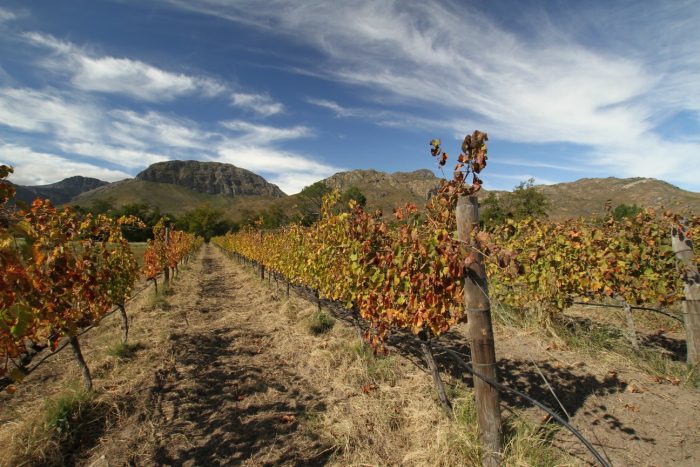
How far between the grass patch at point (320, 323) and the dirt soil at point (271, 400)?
295mm

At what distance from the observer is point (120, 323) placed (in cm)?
766

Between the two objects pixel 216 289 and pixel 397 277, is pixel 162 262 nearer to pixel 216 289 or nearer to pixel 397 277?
pixel 216 289

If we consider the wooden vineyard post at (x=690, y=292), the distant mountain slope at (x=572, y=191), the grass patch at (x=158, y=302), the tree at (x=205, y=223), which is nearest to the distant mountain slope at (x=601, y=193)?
the distant mountain slope at (x=572, y=191)

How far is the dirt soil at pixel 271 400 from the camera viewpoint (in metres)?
3.33

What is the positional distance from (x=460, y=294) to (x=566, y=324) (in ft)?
15.5

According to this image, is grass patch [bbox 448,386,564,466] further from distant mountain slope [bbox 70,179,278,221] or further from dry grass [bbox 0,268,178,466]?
distant mountain slope [bbox 70,179,278,221]

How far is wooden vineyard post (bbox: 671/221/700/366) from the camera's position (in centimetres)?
446

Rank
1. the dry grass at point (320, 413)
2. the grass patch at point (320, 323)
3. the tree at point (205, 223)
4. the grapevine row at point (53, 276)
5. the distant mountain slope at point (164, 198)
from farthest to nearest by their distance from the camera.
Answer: the distant mountain slope at point (164, 198), the tree at point (205, 223), the grass patch at point (320, 323), the dry grass at point (320, 413), the grapevine row at point (53, 276)

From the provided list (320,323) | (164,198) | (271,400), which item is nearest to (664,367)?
(271,400)

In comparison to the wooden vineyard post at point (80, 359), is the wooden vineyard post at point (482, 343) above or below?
above

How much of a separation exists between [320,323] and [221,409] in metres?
3.03

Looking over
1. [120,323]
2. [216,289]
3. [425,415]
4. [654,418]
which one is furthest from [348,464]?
[216,289]

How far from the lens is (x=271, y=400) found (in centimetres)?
443

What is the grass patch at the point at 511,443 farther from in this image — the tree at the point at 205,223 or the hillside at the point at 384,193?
the tree at the point at 205,223
